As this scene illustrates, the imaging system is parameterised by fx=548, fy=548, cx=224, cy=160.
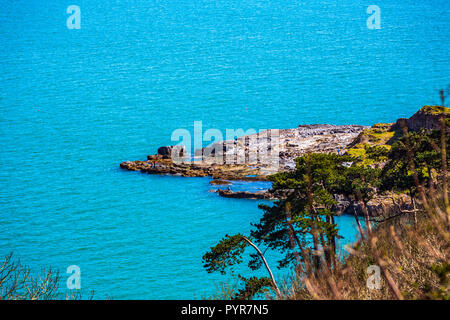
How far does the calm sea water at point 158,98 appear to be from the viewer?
52438mm

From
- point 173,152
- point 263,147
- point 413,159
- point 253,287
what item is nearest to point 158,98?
point 173,152

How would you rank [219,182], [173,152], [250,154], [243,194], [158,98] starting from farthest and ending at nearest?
[158,98] → [173,152] → [250,154] → [219,182] → [243,194]

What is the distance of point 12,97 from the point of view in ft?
354

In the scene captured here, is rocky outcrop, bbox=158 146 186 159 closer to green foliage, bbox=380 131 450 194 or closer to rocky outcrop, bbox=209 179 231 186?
rocky outcrop, bbox=209 179 231 186

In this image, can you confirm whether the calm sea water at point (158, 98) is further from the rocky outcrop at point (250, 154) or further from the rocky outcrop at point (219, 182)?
the rocky outcrop at point (250, 154)

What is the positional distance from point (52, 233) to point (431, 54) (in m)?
87.7

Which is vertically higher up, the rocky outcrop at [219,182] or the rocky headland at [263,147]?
the rocky headland at [263,147]

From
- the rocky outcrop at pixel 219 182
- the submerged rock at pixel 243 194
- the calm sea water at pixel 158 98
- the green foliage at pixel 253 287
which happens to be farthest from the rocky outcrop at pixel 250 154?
the green foliage at pixel 253 287

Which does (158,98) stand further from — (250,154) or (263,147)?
(250,154)

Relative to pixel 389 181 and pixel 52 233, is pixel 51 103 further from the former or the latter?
pixel 389 181

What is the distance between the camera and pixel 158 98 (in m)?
106

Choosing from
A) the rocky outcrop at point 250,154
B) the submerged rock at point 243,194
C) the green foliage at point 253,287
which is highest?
the rocky outcrop at point 250,154

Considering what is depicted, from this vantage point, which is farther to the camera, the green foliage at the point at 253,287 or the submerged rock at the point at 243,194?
the submerged rock at the point at 243,194

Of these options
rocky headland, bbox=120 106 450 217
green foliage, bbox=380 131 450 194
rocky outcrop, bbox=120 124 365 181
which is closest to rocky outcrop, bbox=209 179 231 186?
rocky headland, bbox=120 106 450 217
